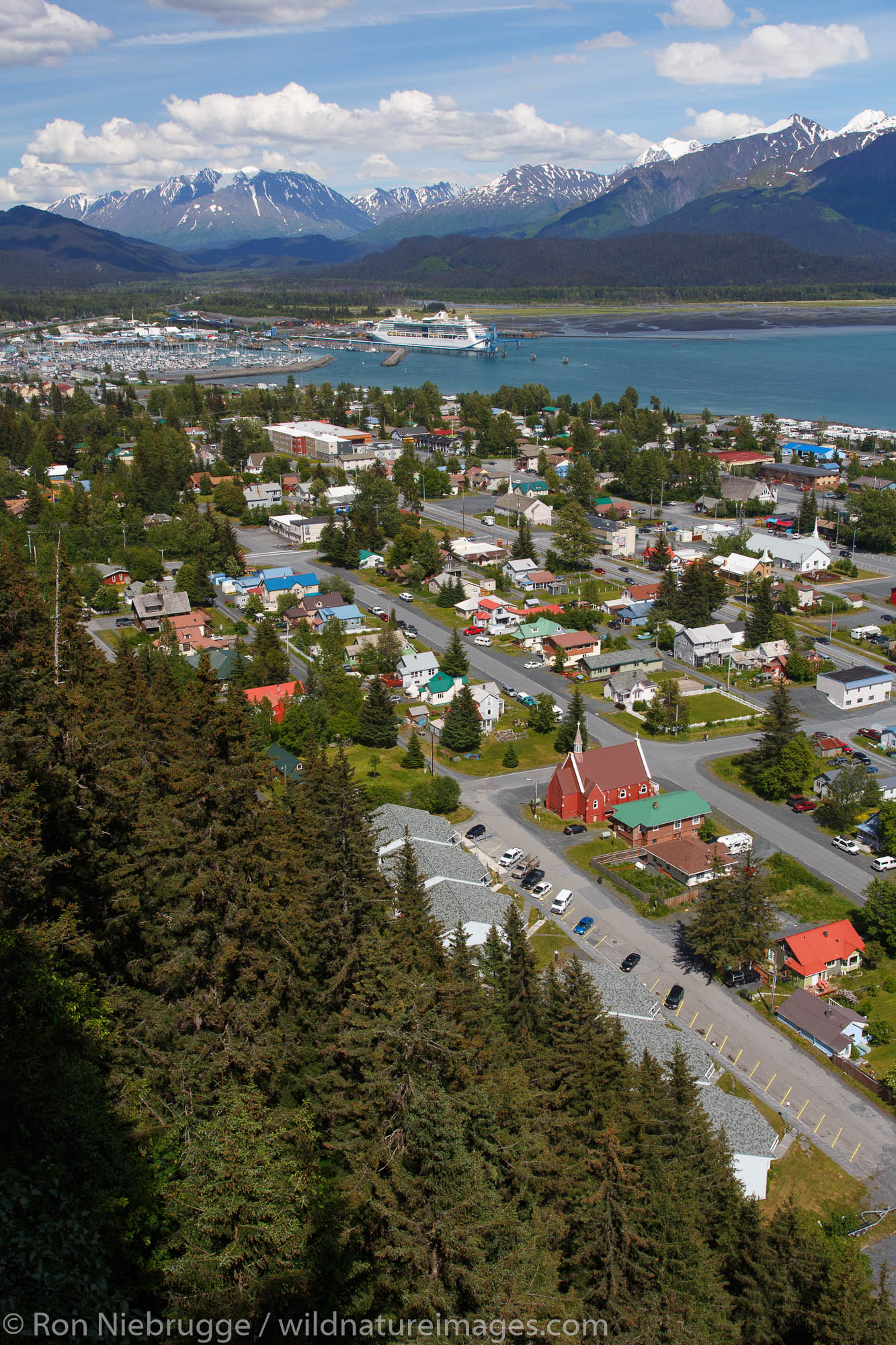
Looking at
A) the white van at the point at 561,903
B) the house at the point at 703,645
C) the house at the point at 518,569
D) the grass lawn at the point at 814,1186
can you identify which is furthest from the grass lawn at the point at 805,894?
the house at the point at 518,569

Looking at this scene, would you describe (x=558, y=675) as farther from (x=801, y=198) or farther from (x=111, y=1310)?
(x=801, y=198)

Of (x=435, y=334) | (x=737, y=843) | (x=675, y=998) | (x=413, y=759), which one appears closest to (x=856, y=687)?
(x=737, y=843)

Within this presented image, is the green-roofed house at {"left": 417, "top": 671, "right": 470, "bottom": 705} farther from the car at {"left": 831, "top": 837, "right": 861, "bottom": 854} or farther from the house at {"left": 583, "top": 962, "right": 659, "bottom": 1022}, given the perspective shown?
the house at {"left": 583, "top": 962, "right": 659, "bottom": 1022}

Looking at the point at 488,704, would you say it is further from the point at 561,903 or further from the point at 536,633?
the point at 561,903

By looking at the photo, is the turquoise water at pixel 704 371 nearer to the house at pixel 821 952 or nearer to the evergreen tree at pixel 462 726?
the evergreen tree at pixel 462 726

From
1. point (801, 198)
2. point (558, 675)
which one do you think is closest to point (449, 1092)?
point (558, 675)

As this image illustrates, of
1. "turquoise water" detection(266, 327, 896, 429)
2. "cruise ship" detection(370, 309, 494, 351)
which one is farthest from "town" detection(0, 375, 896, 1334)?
"cruise ship" detection(370, 309, 494, 351)
